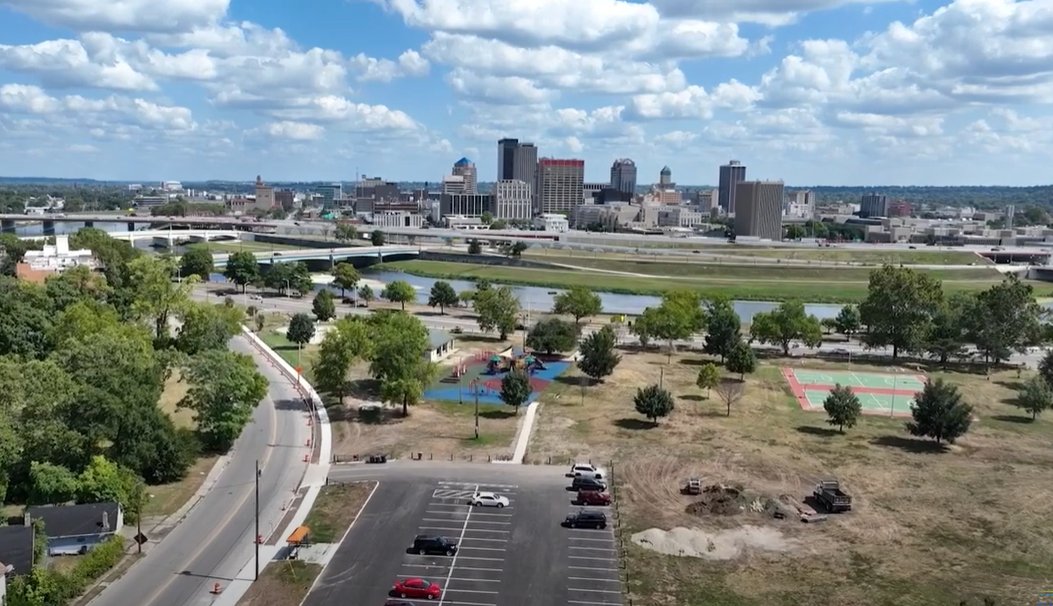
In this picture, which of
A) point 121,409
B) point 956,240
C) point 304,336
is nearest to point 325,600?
point 121,409

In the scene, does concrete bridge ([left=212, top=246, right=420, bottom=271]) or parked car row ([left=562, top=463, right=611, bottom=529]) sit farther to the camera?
concrete bridge ([left=212, top=246, right=420, bottom=271])

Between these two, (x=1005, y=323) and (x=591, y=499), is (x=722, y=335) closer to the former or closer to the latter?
(x=1005, y=323)

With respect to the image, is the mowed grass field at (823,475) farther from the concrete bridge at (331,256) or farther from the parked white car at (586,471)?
the concrete bridge at (331,256)

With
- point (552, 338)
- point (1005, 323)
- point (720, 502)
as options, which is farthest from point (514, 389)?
point (1005, 323)

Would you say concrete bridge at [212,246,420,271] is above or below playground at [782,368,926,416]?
above

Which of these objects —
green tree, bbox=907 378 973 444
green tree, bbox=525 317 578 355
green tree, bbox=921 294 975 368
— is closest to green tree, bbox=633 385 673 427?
green tree, bbox=907 378 973 444

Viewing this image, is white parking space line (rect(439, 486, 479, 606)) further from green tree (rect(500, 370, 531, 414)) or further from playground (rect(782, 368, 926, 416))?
playground (rect(782, 368, 926, 416))

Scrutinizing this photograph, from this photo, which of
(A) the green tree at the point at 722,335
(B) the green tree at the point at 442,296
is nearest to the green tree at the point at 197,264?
(B) the green tree at the point at 442,296
